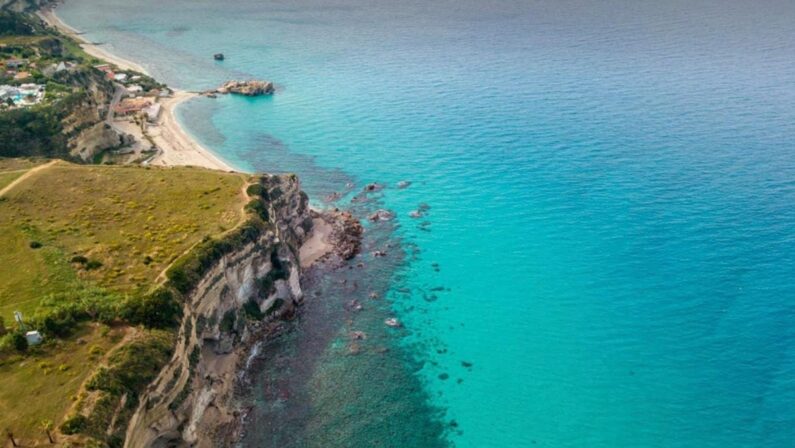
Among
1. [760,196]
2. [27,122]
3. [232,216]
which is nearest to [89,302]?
[232,216]

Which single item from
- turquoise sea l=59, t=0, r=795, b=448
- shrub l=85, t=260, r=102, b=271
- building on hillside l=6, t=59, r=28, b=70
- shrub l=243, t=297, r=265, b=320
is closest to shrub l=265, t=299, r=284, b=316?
shrub l=243, t=297, r=265, b=320


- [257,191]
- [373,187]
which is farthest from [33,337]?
[373,187]

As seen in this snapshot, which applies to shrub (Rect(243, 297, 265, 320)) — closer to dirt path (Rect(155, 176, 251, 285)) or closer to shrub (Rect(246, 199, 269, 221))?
dirt path (Rect(155, 176, 251, 285))

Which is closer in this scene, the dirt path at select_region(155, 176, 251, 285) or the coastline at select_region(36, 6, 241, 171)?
the dirt path at select_region(155, 176, 251, 285)

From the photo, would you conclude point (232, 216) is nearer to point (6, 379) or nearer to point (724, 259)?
point (6, 379)

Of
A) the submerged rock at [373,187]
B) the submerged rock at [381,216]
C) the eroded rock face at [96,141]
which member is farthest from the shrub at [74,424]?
the eroded rock face at [96,141]

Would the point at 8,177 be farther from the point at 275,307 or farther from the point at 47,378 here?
the point at 47,378
